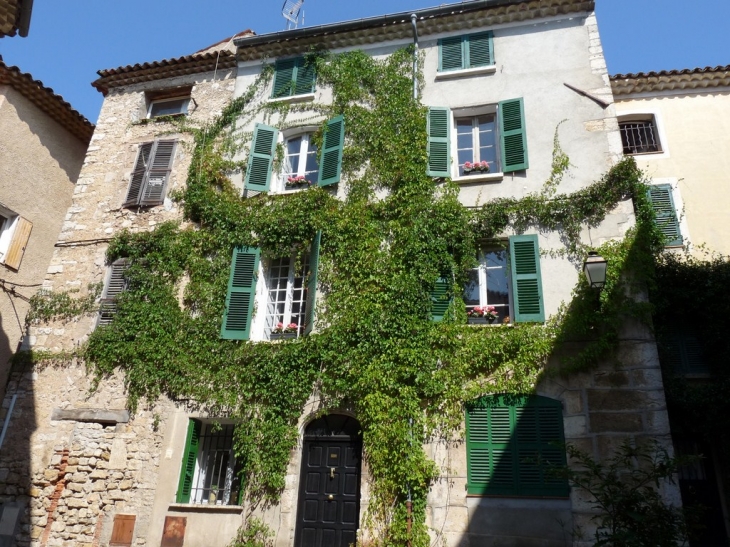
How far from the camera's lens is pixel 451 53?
11.3m

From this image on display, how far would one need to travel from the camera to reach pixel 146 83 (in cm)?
1312

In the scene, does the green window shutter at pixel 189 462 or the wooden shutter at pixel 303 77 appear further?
the wooden shutter at pixel 303 77

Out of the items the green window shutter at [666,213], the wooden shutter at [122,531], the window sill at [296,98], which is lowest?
the wooden shutter at [122,531]

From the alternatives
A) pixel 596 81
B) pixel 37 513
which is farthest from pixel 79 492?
pixel 596 81

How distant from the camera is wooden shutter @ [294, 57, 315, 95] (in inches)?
465

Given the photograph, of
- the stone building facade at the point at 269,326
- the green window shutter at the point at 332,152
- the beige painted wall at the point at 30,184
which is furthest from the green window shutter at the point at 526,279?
the beige painted wall at the point at 30,184

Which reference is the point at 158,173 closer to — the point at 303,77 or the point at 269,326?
the point at 303,77

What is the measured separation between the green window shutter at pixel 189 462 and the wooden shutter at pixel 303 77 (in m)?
6.92

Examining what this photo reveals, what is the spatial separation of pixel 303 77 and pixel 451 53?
10.2 feet

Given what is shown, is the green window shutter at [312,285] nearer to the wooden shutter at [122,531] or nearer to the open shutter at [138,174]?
the wooden shutter at [122,531]

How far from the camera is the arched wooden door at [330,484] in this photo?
8.16 meters

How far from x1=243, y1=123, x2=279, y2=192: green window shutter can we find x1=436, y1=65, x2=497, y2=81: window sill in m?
3.47

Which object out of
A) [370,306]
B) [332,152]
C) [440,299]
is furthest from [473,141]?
[370,306]

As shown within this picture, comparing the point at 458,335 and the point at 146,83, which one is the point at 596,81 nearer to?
the point at 458,335
